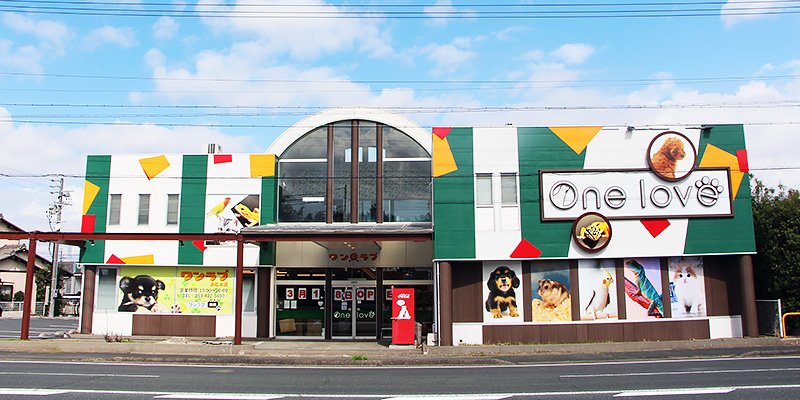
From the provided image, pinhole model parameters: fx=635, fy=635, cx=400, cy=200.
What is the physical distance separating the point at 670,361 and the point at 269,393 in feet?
37.2

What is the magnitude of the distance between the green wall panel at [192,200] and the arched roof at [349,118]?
2.82m

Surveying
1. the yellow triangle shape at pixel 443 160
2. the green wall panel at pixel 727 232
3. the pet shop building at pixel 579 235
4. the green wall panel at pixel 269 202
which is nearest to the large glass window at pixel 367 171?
the pet shop building at pixel 579 235

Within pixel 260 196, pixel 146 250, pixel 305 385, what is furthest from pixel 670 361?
pixel 146 250

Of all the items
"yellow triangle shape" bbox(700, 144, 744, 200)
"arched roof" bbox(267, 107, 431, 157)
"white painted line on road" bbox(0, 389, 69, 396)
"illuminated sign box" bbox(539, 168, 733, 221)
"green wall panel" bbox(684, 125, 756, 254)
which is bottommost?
"white painted line on road" bbox(0, 389, 69, 396)

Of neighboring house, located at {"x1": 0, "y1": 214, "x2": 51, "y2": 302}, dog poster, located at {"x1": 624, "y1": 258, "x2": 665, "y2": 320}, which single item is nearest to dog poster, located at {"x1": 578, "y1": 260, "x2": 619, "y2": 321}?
dog poster, located at {"x1": 624, "y1": 258, "x2": 665, "y2": 320}

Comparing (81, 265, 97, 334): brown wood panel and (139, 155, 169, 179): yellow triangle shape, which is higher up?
(139, 155, 169, 179): yellow triangle shape

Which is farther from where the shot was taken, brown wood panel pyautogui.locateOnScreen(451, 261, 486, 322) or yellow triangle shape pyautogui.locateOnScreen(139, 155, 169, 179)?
yellow triangle shape pyautogui.locateOnScreen(139, 155, 169, 179)

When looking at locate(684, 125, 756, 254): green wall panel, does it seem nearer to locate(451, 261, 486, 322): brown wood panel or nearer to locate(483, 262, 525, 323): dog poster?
locate(483, 262, 525, 323): dog poster

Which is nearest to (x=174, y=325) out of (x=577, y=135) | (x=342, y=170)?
(x=342, y=170)

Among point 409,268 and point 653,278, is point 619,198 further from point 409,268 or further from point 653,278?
point 409,268

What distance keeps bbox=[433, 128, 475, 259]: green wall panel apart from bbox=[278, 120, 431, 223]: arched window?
326cm

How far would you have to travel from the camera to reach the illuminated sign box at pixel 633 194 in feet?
70.7

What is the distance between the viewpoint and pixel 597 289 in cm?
2169

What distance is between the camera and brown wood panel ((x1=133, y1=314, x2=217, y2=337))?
2447cm
